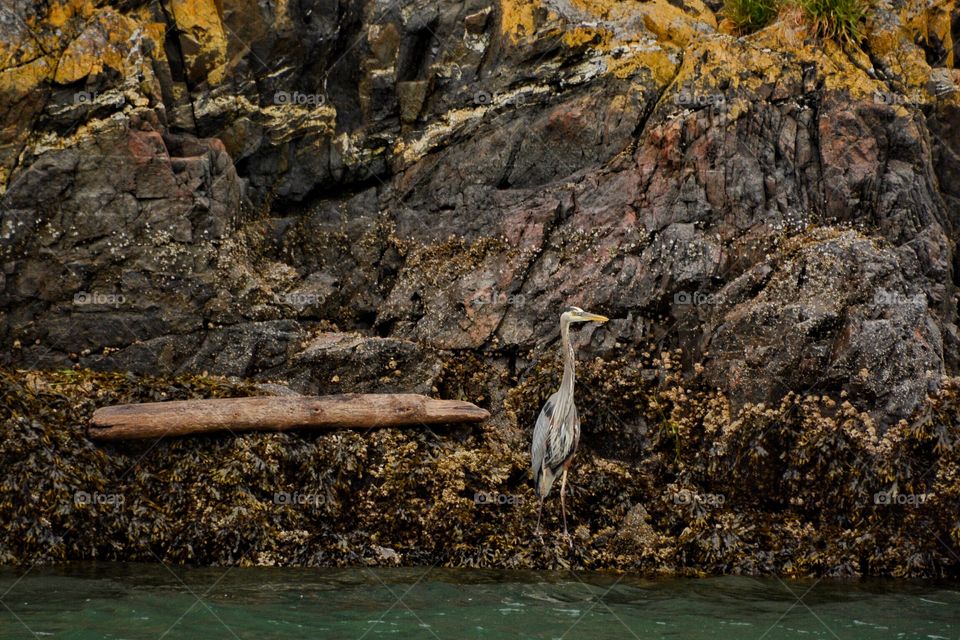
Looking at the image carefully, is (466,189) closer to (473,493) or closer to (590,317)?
(590,317)

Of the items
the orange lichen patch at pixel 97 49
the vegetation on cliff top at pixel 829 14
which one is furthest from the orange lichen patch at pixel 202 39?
the vegetation on cliff top at pixel 829 14

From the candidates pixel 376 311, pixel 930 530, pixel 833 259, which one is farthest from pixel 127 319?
pixel 930 530

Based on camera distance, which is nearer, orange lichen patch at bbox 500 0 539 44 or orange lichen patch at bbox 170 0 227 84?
orange lichen patch at bbox 170 0 227 84

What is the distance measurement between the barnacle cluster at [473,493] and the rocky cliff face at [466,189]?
680 millimetres

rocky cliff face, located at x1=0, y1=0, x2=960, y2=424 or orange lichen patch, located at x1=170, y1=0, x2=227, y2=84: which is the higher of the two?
orange lichen patch, located at x1=170, y1=0, x2=227, y2=84

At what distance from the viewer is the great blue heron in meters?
9.26

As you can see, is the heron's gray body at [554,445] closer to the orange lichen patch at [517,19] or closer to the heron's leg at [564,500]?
the heron's leg at [564,500]

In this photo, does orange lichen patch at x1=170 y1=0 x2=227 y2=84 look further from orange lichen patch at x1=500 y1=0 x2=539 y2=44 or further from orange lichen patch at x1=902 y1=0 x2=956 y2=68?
orange lichen patch at x1=902 y1=0 x2=956 y2=68

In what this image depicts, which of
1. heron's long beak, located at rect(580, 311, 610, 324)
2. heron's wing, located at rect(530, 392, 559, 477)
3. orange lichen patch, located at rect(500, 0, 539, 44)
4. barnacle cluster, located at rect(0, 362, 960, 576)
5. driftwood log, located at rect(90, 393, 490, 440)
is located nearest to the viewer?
barnacle cluster, located at rect(0, 362, 960, 576)

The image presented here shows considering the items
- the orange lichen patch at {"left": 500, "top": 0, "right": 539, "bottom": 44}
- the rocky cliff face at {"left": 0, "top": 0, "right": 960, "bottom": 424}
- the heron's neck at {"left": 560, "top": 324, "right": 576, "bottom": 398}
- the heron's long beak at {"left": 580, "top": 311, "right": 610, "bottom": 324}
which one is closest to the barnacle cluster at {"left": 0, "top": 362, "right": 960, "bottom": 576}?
the rocky cliff face at {"left": 0, "top": 0, "right": 960, "bottom": 424}

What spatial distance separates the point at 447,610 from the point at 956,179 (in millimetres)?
8415

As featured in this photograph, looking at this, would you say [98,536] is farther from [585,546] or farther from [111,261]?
[585,546]

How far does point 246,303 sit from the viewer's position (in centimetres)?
1116

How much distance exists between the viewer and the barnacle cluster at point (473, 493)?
8.95 metres
